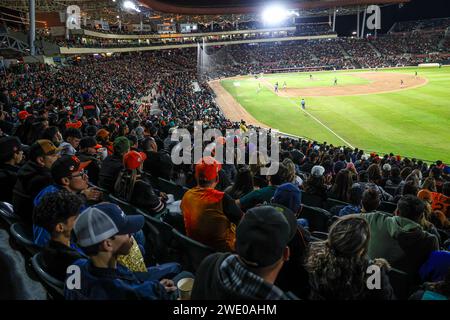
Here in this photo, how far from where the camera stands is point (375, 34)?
93.4 meters

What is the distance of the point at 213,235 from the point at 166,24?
89591mm

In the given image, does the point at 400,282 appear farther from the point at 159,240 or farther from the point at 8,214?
the point at 8,214

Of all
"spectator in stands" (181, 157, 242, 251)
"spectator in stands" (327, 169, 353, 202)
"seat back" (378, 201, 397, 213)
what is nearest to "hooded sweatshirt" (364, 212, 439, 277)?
"spectator in stands" (181, 157, 242, 251)

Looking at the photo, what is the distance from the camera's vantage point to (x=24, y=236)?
12.8 feet

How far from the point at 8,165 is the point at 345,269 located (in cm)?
522

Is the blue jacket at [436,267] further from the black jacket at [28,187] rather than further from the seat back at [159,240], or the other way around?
the black jacket at [28,187]

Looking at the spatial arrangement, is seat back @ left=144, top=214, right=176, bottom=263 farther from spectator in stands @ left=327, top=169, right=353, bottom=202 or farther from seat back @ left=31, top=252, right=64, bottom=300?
spectator in stands @ left=327, top=169, right=353, bottom=202

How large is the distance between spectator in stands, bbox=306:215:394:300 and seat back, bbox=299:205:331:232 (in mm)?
2960

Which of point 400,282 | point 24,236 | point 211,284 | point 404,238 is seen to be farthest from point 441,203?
point 24,236

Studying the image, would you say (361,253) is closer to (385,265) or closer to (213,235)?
(385,265)

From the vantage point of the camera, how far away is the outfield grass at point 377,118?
77.1ft

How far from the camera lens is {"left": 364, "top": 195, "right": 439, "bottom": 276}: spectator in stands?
4.12 metres

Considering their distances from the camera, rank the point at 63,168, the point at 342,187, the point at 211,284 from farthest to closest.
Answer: the point at 342,187, the point at 63,168, the point at 211,284
